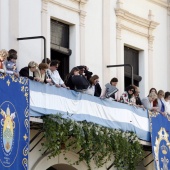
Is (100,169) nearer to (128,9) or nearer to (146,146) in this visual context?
(146,146)

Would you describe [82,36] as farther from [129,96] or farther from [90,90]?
[90,90]

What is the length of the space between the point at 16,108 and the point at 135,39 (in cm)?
910

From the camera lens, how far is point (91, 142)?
90.1 ft

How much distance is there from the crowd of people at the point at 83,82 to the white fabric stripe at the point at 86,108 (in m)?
0.35

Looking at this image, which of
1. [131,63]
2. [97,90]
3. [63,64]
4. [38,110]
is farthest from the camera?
[131,63]

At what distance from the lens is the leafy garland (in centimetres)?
2634

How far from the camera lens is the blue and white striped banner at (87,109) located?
2634 cm

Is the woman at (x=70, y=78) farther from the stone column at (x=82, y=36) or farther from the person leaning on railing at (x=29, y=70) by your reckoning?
the stone column at (x=82, y=36)

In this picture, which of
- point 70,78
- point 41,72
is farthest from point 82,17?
point 41,72

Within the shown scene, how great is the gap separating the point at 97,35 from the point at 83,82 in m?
4.05

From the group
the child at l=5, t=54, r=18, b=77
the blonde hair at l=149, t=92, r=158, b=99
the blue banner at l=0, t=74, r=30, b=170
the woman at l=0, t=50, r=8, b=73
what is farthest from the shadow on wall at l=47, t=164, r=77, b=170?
the woman at l=0, t=50, r=8, b=73

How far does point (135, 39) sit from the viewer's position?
33719 mm

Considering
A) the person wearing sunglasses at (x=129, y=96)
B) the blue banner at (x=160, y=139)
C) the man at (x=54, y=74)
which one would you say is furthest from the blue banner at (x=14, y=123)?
the blue banner at (x=160, y=139)

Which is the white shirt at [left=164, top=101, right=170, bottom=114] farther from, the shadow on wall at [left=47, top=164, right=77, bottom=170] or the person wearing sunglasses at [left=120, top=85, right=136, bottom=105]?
the shadow on wall at [left=47, top=164, right=77, bottom=170]
